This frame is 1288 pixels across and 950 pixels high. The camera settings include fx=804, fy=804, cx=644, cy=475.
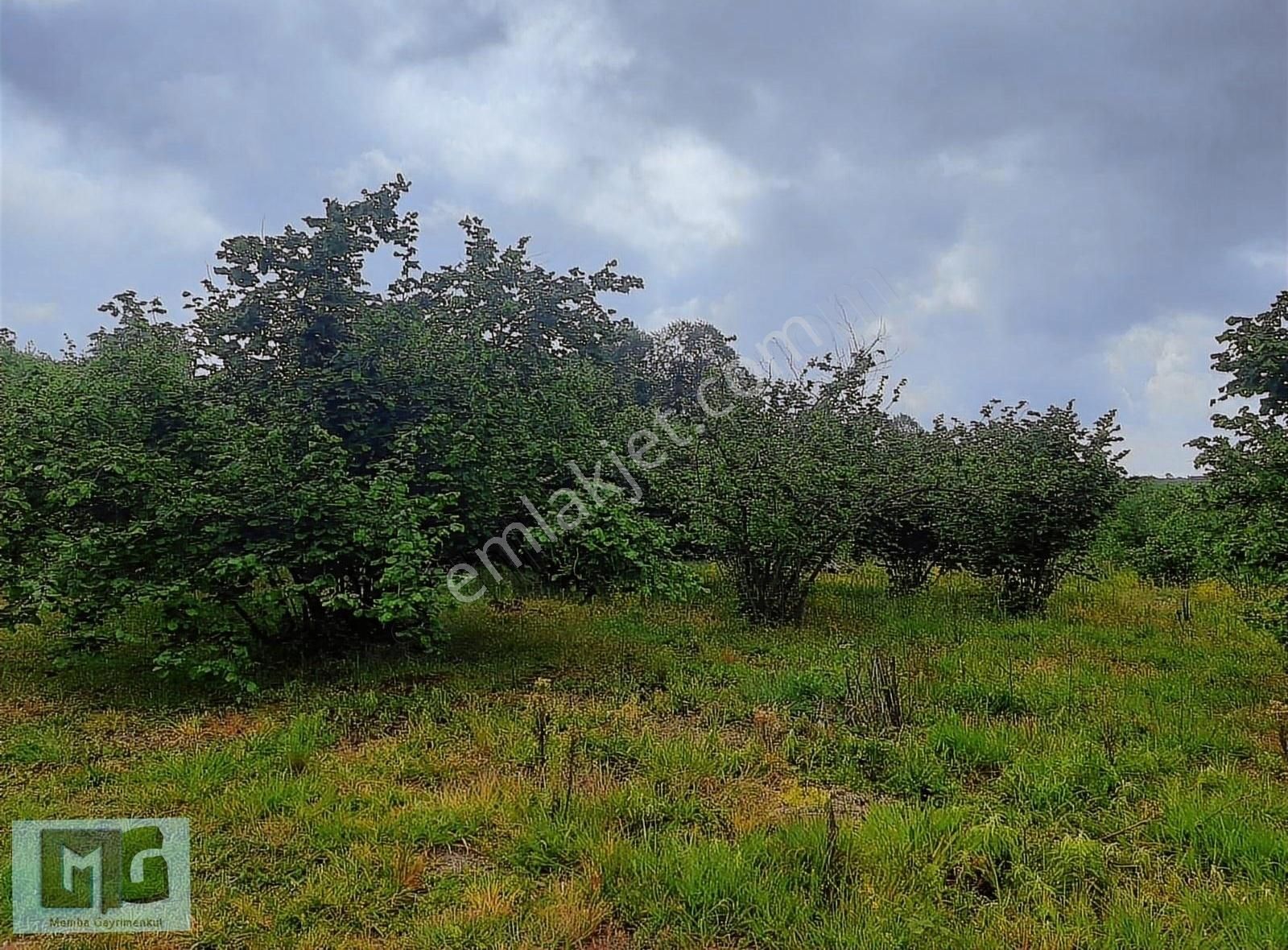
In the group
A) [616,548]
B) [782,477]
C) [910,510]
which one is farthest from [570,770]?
[910,510]

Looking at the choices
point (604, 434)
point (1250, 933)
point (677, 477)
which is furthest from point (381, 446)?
point (1250, 933)

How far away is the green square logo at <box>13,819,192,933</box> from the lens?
2.87 meters

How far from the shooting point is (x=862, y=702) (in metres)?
5.05

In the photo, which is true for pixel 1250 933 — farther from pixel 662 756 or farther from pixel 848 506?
pixel 848 506

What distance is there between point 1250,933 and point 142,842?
424cm

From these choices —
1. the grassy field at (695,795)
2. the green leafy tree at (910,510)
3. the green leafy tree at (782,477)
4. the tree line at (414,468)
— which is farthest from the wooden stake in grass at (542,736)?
the green leafy tree at (910,510)

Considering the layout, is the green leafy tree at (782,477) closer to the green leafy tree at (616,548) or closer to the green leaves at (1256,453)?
the green leafy tree at (616,548)

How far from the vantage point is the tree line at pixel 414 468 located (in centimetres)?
515

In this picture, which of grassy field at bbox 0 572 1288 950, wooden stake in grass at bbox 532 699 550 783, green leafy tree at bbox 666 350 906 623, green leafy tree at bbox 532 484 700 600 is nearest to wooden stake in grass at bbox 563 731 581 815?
grassy field at bbox 0 572 1288 950

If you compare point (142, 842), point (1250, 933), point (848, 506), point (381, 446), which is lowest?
point (1250, 933)

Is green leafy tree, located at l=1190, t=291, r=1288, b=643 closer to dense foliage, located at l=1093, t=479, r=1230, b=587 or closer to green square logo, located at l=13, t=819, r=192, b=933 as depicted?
dense foliage, located at l=1093, t=479, r=1230, b=587

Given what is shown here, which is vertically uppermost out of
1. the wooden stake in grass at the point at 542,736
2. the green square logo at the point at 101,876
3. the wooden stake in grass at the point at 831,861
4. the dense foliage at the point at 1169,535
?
the dense foliage at the point at 1169,535

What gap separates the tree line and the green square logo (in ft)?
5.36

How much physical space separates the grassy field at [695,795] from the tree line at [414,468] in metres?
0.67
